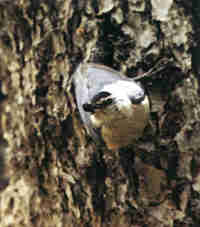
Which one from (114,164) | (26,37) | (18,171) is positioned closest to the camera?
(114,164)

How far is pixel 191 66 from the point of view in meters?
1.09

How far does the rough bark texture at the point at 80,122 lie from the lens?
A: 1.08 metres

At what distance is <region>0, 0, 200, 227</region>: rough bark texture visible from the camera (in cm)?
108

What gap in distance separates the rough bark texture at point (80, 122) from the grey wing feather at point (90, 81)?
51 millimetres

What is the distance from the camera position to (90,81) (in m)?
1.08

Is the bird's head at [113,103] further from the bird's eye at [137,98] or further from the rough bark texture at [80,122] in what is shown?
the rough bark texture at [80,122]

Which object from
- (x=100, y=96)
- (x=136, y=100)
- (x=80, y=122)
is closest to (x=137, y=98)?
(x=136, y=100)

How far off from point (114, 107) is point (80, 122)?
292mm

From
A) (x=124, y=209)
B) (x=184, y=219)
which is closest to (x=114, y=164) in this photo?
(x=124, y=209)

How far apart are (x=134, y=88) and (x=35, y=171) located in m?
0.62

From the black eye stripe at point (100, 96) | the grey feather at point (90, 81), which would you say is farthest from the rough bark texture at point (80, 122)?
the black eye stripe at point (100, 96)

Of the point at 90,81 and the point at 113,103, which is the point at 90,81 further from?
the point at 113,103

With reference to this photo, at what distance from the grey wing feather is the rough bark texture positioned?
51 millimetres

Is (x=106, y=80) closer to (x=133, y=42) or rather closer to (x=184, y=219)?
(x=133, y=42)
